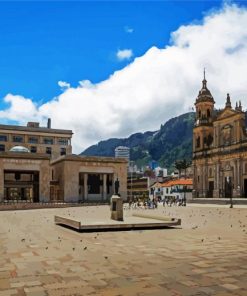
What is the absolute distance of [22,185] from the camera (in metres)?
70.2

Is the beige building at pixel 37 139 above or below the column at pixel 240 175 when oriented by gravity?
above

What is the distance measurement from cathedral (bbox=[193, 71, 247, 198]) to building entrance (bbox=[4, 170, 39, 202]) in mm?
30492

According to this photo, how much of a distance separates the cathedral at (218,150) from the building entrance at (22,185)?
30492mm

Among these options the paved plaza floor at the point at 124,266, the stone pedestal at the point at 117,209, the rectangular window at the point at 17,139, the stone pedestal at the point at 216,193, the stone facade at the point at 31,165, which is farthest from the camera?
the rectangular window at the point at 17,139

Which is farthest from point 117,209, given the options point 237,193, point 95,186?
point 95,186

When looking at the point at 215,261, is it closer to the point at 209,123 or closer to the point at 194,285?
the point at 194,285

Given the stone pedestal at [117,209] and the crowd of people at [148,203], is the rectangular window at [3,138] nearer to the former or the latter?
the crowd of people at [148,203]

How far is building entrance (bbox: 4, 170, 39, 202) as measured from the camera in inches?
2454

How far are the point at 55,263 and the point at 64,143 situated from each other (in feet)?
275

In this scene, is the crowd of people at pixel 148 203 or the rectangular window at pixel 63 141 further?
the rectangular window at pixel 63 141

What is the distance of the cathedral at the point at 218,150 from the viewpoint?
218 ft

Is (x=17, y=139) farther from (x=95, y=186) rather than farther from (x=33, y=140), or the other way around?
(x=95, y=186)

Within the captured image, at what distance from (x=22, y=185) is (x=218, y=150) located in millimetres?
35149

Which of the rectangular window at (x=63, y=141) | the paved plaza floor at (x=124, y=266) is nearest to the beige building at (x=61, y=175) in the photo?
the rectangular window at (x=63, y=141)
